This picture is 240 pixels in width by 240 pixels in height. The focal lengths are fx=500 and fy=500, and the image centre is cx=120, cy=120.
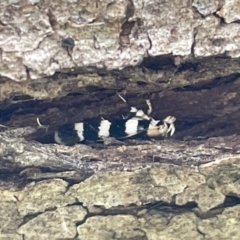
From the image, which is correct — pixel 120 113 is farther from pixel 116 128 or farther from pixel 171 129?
pixel 171 129

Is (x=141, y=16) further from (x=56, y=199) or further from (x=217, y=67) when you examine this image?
(x=56, y=199)

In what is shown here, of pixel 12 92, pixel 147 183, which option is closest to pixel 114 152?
pixel 147 183

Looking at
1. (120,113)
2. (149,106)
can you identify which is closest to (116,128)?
(120,113)

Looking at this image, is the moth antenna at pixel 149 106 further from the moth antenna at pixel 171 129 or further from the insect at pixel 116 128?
the moth antenna at pixel 171 129

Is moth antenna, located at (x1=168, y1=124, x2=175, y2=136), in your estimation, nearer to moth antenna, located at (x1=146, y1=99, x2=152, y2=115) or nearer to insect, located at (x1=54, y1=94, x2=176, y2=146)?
insect, located at (x1=54, y1=94, x2=176, y2=146)

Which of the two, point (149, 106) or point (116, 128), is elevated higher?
point (149, 106)

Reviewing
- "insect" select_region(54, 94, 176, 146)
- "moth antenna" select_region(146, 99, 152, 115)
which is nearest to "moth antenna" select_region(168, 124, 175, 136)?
"insect" select_region(54, 94, 176, 146)

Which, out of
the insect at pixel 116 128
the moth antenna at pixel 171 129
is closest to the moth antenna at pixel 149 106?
the insect at pixel 116 128
